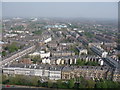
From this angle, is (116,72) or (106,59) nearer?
(116,72)

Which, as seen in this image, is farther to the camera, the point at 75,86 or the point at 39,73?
the point at 39,73

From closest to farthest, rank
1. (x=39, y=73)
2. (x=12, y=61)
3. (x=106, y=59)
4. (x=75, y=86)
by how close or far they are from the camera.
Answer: (x=75, y=86) < (x=39, y=73) < (x=12, y=61) < (x=106, y=59)

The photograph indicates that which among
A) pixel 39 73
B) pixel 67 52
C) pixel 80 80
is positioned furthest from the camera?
pixel 67 52

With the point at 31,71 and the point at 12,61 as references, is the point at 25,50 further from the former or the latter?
the point at 31,71

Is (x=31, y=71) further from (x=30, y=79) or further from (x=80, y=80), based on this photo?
(x=80, y=80)

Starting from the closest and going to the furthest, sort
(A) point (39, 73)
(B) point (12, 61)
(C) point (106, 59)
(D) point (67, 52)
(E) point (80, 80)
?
(E) point (80, 80) → (A) point (39, 73) → (B) point (12, 61) → (C) point (106, 59) → (D) point (67, 52)

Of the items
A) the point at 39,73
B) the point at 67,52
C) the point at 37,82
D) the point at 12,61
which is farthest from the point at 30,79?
the point at 67,52

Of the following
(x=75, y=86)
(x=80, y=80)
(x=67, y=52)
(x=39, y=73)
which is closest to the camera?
(x=75, y=86)

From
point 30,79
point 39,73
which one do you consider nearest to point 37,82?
point 30,79
